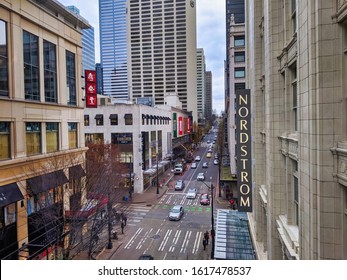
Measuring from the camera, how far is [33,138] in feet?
65.9

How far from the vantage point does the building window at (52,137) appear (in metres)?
21.9

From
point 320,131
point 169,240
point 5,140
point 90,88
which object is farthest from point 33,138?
point 320,131

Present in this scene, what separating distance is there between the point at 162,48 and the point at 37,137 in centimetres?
12402

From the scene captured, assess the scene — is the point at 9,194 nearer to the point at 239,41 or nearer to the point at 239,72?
the point at 239,72

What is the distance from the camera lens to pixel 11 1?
1773 centimetres

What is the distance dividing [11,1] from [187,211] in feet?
91.8

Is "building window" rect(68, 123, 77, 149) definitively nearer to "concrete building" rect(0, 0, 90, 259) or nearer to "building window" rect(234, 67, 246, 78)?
"concrete building" rect(0, 0, 90, 259)

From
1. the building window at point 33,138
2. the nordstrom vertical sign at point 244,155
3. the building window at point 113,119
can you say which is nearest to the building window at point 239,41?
the building window at point 113,119

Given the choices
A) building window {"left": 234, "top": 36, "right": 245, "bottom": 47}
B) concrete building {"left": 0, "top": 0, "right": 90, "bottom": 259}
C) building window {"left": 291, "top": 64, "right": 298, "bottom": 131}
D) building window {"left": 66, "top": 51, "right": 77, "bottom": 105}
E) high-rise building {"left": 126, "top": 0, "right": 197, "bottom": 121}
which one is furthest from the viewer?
high-rise building {"left": 126, "top": 0, "right": 197, "bottom": 121}

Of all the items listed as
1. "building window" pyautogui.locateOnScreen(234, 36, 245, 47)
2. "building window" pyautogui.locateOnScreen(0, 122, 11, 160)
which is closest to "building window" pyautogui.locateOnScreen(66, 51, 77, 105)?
"building window" pyautogui.locateOnScreen(0, 122, 11, 160)

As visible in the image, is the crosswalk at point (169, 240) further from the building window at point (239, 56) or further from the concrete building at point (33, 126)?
the building window at point (239, 56)

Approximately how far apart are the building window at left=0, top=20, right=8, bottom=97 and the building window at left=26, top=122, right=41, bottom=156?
3026 mm

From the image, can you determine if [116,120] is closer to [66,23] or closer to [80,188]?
[66,23]

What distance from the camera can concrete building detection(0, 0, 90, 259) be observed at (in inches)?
680
